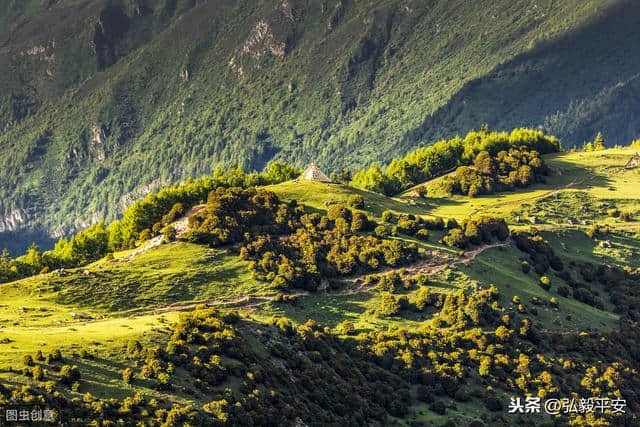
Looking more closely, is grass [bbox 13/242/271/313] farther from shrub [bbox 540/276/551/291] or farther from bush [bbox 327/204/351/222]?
shrub [bbox 540/276/551/291]

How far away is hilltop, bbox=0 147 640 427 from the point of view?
8225 centimetres

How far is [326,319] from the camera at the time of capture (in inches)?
4843

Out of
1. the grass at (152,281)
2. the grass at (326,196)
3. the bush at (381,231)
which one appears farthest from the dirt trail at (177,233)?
the bush at (381,231)

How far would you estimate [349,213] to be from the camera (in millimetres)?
151125

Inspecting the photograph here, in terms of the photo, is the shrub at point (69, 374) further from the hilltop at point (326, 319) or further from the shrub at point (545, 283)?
the shrub at point (545, 283)

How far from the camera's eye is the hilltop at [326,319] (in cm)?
8225

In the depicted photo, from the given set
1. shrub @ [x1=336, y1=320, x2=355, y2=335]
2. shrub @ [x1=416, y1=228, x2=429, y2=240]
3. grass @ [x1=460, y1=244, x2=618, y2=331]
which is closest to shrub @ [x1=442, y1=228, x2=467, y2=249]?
shrub @ [x1=416, y1=228, x2=429, y2=240]

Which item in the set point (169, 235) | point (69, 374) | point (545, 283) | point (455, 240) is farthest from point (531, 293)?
point (69, 374)

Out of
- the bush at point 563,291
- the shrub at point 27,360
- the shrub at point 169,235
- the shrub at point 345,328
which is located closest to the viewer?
the shrub at point 27,360

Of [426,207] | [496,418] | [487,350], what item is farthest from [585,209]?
[496,418]

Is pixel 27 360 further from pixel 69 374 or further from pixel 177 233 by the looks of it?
pixel 177 233

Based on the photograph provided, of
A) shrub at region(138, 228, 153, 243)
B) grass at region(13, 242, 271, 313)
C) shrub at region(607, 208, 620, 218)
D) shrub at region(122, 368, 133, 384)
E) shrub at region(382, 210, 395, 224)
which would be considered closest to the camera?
shrub at region(122, 368, 133, 384)

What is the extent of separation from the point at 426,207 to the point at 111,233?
73.0 meters

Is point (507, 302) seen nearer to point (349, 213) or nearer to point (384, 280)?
point (384, 280)
